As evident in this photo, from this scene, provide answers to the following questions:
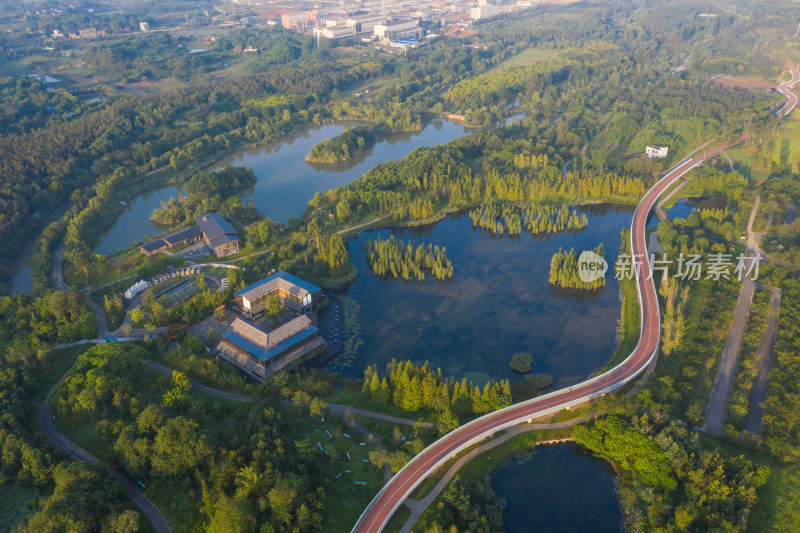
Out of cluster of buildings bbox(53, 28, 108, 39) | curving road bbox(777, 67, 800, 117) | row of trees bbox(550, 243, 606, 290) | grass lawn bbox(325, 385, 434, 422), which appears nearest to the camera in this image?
grass lawn bbox(325, 385, 434, 422)

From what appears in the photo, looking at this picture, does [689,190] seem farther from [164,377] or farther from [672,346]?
[164,377]

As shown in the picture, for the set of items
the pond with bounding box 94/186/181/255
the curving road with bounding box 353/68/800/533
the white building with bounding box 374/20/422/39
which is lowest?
the pond with bounding box 94/186/181/255

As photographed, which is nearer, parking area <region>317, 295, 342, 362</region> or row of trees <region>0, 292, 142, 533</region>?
row of trees <region>0, 292, 142, 533</region>

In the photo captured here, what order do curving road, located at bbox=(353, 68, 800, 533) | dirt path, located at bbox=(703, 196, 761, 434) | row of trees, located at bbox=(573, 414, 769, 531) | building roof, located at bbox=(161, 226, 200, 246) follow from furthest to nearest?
1. building roof, located at bbox=(161, 226, 200, 246)
2. dirt path, located at bbox=(703, 196, 761, 434)
3. curving road, located at bbox=(353, 68, 800, 533)
4. row of trees, located at bbox=(573, 414, 769, 531)

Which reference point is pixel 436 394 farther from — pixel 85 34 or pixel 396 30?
pixel 85 34

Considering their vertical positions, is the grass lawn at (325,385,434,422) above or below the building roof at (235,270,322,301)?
below

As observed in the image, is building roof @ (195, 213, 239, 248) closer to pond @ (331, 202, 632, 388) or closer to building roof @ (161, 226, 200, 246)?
building roof @ (161, 226, 200, 246)

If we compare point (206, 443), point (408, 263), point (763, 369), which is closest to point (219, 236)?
point (408, 263)

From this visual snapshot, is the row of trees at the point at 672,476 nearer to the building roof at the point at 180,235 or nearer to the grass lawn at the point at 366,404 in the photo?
the grass lawn at the point at 366,404

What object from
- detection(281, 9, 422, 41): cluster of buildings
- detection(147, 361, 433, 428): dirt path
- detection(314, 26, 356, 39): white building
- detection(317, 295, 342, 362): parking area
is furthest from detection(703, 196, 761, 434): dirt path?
detection(314, 26, 356, 39): white building
